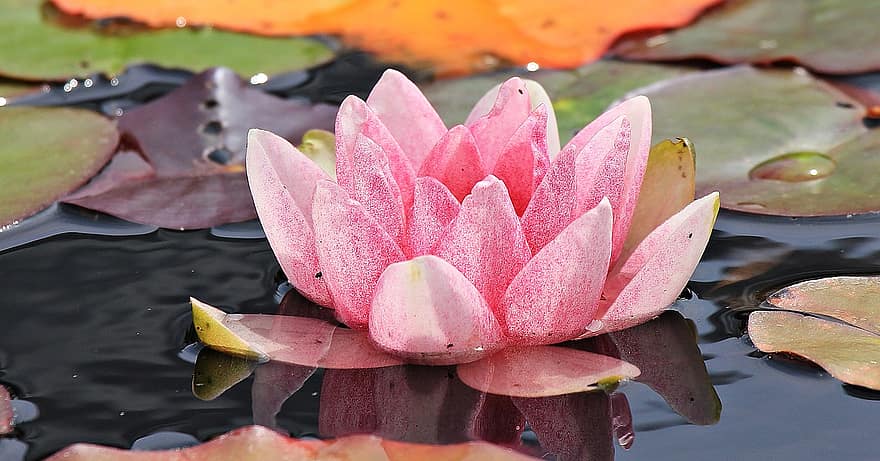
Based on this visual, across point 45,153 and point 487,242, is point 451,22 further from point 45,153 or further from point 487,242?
point 487,242

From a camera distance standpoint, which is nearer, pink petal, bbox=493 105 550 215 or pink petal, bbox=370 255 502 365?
pink petal, bbox=370 255 502 365

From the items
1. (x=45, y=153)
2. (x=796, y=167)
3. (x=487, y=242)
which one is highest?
(x=487, y=242)

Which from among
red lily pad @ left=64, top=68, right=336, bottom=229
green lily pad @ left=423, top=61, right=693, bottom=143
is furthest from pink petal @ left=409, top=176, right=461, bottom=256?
green lily pad @ left=423, top=61, right=693, bottom=143

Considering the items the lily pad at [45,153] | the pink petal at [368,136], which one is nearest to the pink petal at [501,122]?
Answer: the pink petal at [368,136]

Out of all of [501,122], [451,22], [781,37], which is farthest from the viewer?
[451,22]

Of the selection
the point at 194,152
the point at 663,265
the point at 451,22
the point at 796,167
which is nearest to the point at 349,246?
the point at 663,265

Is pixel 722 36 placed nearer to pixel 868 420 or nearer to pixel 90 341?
pixel 868 420

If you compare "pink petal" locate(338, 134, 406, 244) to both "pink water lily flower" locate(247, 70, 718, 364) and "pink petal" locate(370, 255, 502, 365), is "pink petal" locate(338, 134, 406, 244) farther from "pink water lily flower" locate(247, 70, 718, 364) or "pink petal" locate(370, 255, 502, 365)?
"pink petal" locate(370, 255, 502, 365)
